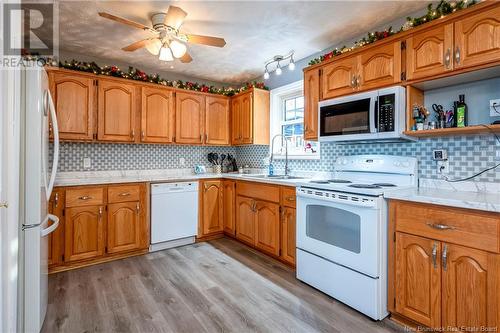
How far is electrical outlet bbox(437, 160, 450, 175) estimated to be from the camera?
209 cm

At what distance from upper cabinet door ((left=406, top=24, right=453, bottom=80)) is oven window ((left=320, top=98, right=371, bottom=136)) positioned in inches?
15.7

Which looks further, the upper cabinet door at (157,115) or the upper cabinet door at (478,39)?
the upper cabinet door at (157,115)

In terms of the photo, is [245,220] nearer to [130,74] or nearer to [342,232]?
[342,232]

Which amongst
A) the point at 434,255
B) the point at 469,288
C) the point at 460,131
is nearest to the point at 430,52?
the point at 460,131

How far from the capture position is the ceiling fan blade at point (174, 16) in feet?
6.41

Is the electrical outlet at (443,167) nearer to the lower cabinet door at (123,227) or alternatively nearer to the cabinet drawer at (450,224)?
the cabinet drawer at (450,224)

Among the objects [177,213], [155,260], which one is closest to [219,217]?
[177,213]

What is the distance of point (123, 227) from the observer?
9.99ft

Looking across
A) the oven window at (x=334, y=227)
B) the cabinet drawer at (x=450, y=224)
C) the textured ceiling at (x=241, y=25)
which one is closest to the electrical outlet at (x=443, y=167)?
the cabinet drawer at (x=450, y=224)

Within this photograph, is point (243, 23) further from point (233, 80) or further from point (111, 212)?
point (111, 212)

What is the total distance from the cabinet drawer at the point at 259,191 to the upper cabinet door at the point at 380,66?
4.40 feet

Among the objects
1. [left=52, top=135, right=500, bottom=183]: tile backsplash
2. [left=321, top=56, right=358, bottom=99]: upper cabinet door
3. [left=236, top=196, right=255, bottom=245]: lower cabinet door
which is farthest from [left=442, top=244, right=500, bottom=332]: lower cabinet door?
[left=236, top=196, right=255, bottom=245]: lower cabinet door

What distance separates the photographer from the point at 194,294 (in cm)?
225

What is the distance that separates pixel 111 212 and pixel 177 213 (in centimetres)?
76
